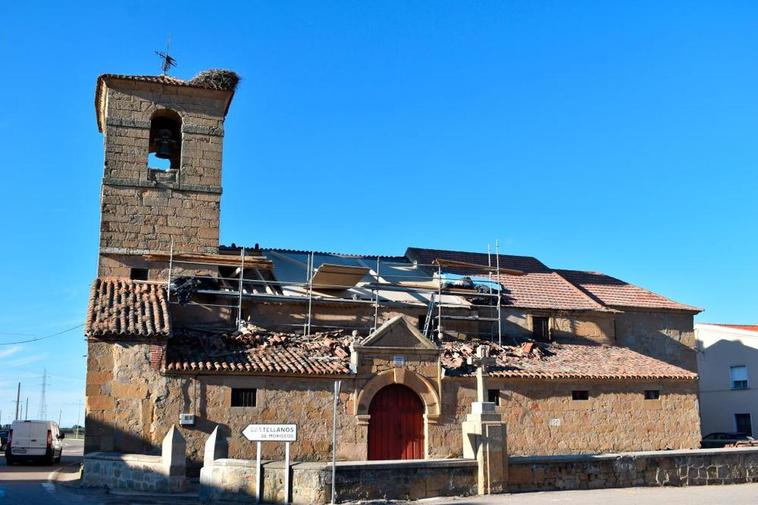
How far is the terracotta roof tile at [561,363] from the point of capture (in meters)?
21.8

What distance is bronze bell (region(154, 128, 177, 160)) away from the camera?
24156 mm

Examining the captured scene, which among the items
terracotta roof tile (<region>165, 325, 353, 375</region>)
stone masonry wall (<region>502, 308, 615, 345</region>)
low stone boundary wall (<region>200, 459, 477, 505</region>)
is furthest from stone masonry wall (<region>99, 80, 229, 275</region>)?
stone masonry wall (<region>502, 308, 615, 345</region>)

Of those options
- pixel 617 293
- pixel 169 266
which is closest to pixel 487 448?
pixel 169 266

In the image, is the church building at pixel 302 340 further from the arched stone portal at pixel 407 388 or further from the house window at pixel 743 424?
the house window at pixel 743 424

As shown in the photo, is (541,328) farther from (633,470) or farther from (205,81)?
(205,81)

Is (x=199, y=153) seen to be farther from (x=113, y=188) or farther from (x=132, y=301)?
(x=132, y=301)

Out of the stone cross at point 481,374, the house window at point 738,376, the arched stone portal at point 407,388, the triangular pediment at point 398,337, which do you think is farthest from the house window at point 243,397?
the house window at point 738,376

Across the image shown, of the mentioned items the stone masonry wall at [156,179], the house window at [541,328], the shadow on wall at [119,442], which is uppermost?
the stone masonry wall at [156,179]

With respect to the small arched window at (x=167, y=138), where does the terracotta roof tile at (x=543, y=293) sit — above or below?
below

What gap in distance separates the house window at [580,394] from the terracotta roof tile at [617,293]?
6189 mm

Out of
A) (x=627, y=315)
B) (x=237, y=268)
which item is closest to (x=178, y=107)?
(x=237, y=268)

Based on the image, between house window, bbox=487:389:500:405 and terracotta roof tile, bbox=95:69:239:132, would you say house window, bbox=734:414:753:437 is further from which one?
terracotta roof tile, bbox=95:69:239:132

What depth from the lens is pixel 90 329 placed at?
1856 centimetres

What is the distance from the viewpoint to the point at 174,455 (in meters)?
15.7
